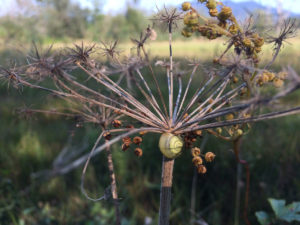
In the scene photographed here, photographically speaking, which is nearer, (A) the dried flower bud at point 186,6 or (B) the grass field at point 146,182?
(A) the dried flower bud at point 186,6

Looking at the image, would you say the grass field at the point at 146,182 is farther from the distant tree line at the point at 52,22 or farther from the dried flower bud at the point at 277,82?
the distant tree line at the point at 52,22

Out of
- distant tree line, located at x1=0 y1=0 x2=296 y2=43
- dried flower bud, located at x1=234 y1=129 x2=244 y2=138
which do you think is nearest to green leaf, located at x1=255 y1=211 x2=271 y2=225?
dried flower bud, located at x1=234 y1=129 x2=244 y2=138

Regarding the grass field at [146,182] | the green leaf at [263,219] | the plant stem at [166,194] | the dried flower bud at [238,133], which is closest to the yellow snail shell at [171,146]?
the plant stem at [166,194]

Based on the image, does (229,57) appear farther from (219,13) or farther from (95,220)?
(95,220)

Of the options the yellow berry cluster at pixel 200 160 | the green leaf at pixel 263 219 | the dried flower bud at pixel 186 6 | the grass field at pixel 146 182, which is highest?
the dried flower bud at pixel 186 6

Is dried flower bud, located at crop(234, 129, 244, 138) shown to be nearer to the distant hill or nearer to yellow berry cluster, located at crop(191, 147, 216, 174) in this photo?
yellow berry cluster, located at crop(191, 147, 216, 174)

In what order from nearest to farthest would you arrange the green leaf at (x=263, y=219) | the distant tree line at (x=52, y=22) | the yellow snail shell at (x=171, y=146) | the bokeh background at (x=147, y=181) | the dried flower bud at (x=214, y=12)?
1. the yellow snail shell at (x=171, y=146)
2. the dried flower bud at (x=214, y=12)
3. the green leaf at (x=263, y=219)
4. the bokeh background at (x=147, y=181)
5. the distant tree line at (x=52, y=22)

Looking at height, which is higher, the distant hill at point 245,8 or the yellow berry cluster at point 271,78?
the distant hill at point 245,8

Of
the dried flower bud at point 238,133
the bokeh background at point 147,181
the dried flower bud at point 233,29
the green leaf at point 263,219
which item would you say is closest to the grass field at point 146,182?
the bokeh background at point 147,181

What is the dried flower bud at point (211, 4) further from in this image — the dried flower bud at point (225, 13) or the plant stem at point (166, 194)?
the plant stem at point (166, 194)

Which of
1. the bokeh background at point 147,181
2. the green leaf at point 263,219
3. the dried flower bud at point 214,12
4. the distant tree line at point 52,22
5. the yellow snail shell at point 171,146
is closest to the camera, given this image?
the yellow snail shell at point 171,146
